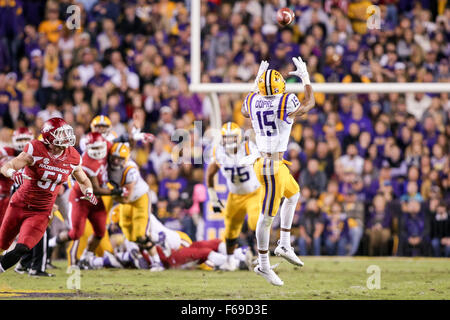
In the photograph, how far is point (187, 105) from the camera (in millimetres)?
14031

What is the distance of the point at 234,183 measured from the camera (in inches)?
427

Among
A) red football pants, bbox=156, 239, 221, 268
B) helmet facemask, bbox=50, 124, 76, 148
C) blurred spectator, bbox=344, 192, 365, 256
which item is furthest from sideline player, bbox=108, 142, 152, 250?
blurred spectator, bbox=344, 192, 365, 256

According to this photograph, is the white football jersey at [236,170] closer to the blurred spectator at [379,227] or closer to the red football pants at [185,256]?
the red football pants at [185,256]

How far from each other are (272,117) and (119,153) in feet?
9.48

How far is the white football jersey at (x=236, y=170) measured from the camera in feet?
35.1

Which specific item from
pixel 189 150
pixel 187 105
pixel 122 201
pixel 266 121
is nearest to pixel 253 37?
pixel 187 105

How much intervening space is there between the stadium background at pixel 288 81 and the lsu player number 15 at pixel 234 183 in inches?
49.3

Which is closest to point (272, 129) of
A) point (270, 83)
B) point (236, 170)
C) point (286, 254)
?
point (270, 83)

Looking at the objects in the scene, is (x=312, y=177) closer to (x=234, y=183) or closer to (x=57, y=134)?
(x=234, y=183)

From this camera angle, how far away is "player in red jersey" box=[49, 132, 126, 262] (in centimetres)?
1043

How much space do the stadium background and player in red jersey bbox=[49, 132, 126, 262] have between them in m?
0.97

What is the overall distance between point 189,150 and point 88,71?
9.07 feet

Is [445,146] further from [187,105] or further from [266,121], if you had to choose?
[266,121]

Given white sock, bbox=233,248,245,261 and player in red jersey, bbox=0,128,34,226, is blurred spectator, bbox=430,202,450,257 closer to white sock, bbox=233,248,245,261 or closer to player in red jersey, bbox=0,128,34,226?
white sock, bbox=233,248,245,261
